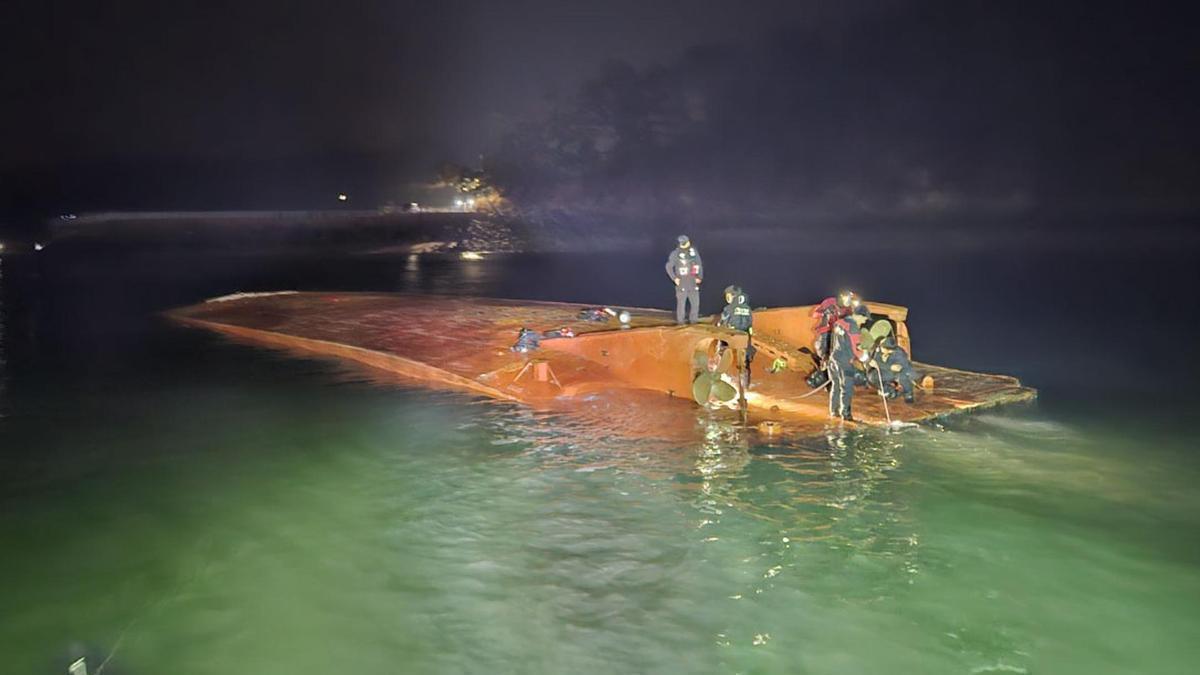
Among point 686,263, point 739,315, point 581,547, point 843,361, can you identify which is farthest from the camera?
point 686,263

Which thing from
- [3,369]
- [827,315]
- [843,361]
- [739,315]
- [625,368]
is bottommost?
[3,369]

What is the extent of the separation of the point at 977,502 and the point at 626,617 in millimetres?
5398

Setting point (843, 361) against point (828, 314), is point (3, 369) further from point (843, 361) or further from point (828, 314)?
point (843, 361)

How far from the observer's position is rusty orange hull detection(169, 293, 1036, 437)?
50.5 ft

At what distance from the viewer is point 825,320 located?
15.3 meters

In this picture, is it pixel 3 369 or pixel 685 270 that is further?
pixel 3 369

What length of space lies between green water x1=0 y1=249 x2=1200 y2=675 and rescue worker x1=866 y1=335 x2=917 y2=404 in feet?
4.14

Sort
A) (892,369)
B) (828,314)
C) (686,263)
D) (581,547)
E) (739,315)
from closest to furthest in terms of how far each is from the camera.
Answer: (581,547)
(828,314)
(892,369)
(739,315)
(686,263)

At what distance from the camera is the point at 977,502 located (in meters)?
11.2

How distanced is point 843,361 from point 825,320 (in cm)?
136

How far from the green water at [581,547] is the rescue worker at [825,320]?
189 cm

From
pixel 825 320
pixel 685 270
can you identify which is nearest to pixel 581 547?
pixel 825 320

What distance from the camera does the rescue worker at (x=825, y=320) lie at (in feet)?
48.1

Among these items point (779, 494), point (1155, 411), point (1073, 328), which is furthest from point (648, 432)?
point (1073, 328)
